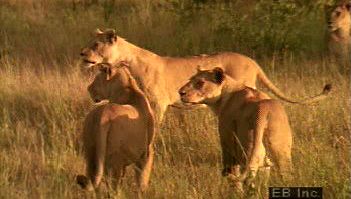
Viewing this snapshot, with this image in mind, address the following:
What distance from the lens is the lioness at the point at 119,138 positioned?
4566 mm

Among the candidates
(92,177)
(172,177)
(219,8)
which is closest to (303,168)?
(172,177)

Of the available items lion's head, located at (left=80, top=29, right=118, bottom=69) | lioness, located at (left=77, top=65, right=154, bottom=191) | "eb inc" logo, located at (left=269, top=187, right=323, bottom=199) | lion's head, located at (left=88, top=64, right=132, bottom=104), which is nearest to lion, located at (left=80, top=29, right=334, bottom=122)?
lion's head, located at (left=80, top=29, right=118, bottom=69)

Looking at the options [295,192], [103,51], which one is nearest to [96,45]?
[103,51]

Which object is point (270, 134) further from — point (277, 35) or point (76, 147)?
point (277, 35)

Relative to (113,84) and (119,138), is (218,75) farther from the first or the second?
(119,138)

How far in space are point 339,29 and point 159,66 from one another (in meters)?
3.94

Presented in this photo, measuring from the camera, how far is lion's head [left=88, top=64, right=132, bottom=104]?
17.1ft

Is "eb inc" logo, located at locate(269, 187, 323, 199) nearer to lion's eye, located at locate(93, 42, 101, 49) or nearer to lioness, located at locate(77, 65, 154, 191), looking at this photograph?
lioness, located at locate(77, 65, 154, 191)

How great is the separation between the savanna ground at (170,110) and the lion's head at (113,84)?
575 millimetres

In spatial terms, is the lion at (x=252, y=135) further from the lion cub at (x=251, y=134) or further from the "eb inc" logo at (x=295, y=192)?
the "eb inc" logo at (x=295, y=192)

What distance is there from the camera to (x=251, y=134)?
15.9 feet

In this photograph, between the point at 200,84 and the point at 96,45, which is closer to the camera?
the point at 200,84

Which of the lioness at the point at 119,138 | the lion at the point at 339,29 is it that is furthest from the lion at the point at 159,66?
the lion at the point at 339,29

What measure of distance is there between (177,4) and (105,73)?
6574mm
